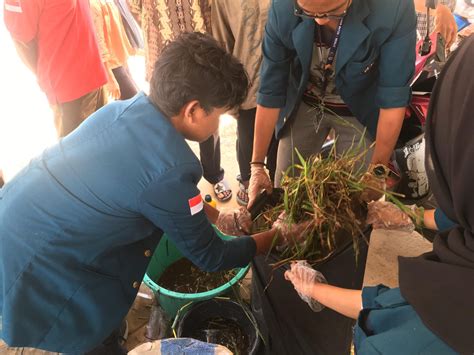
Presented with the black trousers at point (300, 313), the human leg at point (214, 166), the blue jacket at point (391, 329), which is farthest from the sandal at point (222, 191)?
the blue jacket at point (391, 329)

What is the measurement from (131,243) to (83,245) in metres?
0.16

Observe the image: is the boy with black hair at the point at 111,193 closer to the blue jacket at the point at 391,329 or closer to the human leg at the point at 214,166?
the blue jacket at the point at 391,329

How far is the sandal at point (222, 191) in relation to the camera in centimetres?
258

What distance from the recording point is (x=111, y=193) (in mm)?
1016

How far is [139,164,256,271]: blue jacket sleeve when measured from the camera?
3.26 ft

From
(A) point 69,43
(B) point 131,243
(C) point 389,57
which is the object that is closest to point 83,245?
(B) point 131,243

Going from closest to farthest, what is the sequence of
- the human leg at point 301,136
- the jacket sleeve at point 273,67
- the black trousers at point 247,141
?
the jacket sleeve at point 273,67 → the human leg at point 301,136 → the black trousers at point 247,141

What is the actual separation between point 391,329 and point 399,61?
37.2 inches

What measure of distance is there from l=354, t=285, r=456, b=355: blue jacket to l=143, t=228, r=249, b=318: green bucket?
0.72 meters

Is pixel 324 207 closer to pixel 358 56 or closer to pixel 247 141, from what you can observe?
pixel 358 56

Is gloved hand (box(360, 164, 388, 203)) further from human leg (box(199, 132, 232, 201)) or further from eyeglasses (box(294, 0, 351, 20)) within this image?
human leg (box(199, 132, 232, 201))

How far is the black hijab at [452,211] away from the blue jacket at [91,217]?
555 mm

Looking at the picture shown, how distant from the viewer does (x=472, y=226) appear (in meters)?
0.71

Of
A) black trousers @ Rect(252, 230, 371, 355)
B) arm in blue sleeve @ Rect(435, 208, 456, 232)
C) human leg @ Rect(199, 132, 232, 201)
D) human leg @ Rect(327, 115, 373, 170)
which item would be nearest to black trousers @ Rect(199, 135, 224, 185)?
human leg @ Rect(199, 132, 232, 201)
